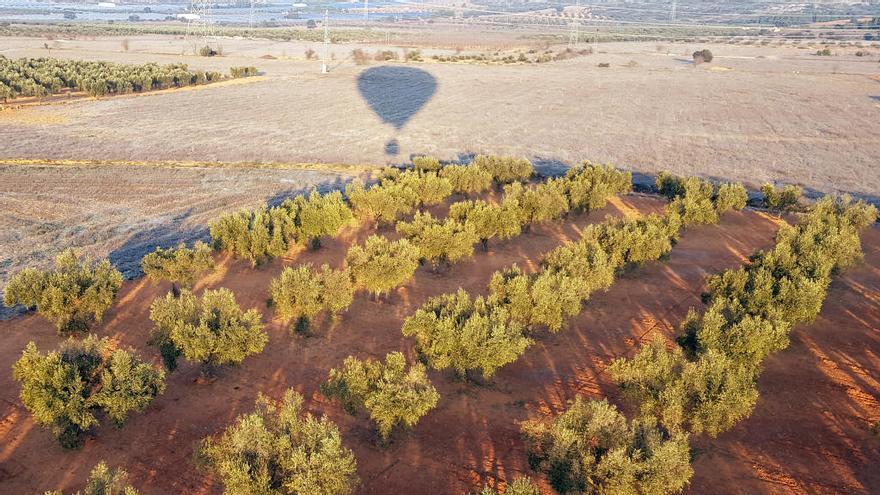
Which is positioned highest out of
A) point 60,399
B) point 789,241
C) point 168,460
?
point 789,241

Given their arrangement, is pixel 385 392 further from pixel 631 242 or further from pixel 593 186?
pixel 593 186

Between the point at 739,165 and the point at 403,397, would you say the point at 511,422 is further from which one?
the point at 739,165

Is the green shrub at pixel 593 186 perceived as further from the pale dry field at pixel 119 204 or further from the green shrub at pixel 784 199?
the pale dry field at pixel 119 204

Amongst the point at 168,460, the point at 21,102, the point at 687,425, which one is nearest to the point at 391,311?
the point at 168,460

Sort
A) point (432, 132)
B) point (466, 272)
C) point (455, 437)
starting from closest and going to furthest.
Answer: point (455, 437) → point (466, 272) → point (432, 132)

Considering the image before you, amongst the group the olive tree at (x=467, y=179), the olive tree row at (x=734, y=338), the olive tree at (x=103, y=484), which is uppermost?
the olive tree at (x=467, y=179)

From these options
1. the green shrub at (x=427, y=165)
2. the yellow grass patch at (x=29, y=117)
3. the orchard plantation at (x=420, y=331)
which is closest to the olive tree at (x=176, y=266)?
the orchard plantation at (x=420, y=331)

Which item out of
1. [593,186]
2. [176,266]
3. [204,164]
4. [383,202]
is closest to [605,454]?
[176,266]
